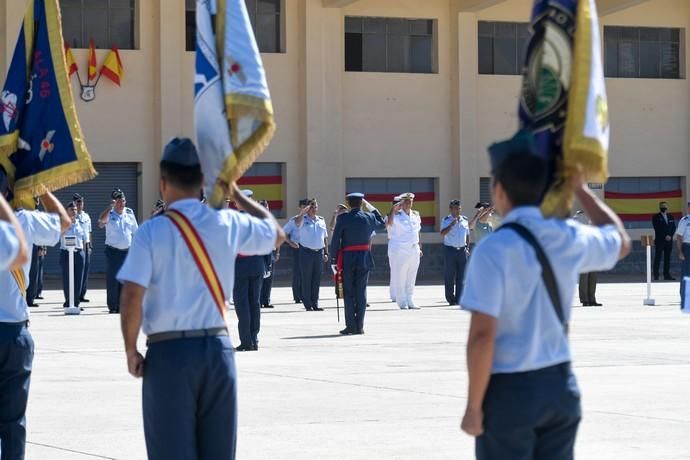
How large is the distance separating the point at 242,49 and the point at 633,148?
33688 millimetres

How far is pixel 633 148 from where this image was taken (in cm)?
3972

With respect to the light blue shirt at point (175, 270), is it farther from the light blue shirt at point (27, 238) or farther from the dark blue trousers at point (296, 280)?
the dark blue trousers at point (296, 280)

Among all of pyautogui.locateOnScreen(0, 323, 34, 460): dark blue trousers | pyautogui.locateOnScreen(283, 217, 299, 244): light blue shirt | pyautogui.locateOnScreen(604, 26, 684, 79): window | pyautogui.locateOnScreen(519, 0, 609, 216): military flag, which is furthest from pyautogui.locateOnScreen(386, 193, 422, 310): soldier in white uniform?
pyautogui.locateOnScreen(519, 0, 609, 216): military flag

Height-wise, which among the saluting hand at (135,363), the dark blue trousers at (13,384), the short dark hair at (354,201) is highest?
the short dark hair at (354,201)

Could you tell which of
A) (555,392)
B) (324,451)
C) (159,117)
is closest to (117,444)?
(324,451)

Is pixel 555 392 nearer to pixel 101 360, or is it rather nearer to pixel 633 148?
pixel 101 360

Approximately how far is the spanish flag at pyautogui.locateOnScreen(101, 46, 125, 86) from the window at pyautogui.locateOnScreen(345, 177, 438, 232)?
21.5 feet

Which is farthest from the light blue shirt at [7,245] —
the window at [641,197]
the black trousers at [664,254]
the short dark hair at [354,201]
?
the window at [641,197]

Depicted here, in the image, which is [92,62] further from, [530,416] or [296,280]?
[530,416]

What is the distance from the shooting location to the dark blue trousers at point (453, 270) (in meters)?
26.7

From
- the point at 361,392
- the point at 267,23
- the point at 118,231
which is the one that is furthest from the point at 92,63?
the point at 361,392

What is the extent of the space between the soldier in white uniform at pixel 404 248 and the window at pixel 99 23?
11.6 m

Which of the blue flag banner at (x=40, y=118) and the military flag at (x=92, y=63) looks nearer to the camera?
the blue flag banner at (x=40, y=118)

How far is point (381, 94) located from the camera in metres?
37.2
